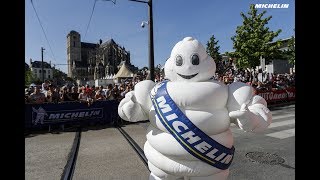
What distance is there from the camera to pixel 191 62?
3160 mm

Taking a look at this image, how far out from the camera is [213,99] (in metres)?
3.01

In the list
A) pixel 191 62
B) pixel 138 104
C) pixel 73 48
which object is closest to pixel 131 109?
pixel 138 104

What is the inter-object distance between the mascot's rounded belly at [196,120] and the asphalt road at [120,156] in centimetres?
182

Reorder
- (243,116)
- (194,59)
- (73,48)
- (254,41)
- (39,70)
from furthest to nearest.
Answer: (73,48) → (39,70) → (254,41) → (194,59) → (243,116)

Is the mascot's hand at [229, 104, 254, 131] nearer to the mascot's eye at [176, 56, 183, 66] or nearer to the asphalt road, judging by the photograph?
the mascot's eye at [176, 56, 183, 66]

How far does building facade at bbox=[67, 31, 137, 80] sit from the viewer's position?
4520 inches

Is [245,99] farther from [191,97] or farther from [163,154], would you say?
[163,154]

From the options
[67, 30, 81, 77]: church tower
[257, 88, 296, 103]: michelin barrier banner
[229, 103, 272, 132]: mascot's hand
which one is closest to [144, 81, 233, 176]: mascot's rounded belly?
[229, 103, 272, 132]: mascot's hand

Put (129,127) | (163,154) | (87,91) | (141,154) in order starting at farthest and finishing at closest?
1. (87,91)
2. (129,127)
3. (141,154)
4. (163,154)

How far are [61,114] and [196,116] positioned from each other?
25.5 feet

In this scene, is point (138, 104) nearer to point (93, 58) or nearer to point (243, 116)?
point (243, 116)
